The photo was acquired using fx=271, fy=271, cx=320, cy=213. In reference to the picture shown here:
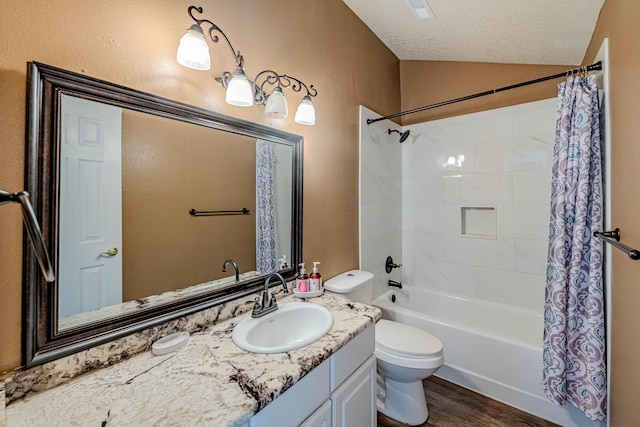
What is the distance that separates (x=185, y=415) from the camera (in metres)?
0.66

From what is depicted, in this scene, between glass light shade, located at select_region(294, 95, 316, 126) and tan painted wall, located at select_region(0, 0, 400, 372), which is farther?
glass light shade, located at select_region(294, 95, 316, 126)

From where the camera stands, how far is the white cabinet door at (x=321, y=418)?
3.01 ft

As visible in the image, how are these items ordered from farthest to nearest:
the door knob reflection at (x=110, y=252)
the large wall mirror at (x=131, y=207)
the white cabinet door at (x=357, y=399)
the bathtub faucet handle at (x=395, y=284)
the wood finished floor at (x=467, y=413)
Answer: the bathtub faucet handle at (x=395, y=284), the wood finished floor at (x=467, y=413), the white cabinet door at (x=357, y=399), the door knob reflection at (x=110, y=252), the large wall mirror at (x=131, y=207)

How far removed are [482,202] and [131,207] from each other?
99.5 inches

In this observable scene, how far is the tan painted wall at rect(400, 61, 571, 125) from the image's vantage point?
7.10 feet

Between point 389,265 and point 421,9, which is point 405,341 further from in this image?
point 421,9

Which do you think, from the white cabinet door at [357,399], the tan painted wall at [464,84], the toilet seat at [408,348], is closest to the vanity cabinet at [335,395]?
the white cabinet door at [357,399]

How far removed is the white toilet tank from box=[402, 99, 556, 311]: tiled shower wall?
1009 millimetres

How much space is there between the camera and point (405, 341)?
165cm

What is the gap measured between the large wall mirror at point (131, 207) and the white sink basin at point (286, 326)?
191mm

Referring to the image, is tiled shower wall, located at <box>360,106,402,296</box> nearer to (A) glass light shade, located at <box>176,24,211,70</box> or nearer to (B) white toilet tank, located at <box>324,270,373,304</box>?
(B) white toilet tank, located at <box>324,270,373,304</box>

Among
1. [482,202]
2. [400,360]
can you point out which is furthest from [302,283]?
[482,202]

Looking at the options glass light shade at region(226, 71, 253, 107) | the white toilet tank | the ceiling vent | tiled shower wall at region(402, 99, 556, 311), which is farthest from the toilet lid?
the ceiling vent

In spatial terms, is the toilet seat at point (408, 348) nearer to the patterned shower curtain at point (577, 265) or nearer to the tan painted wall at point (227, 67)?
the tan painted wall at point (227, 67)
